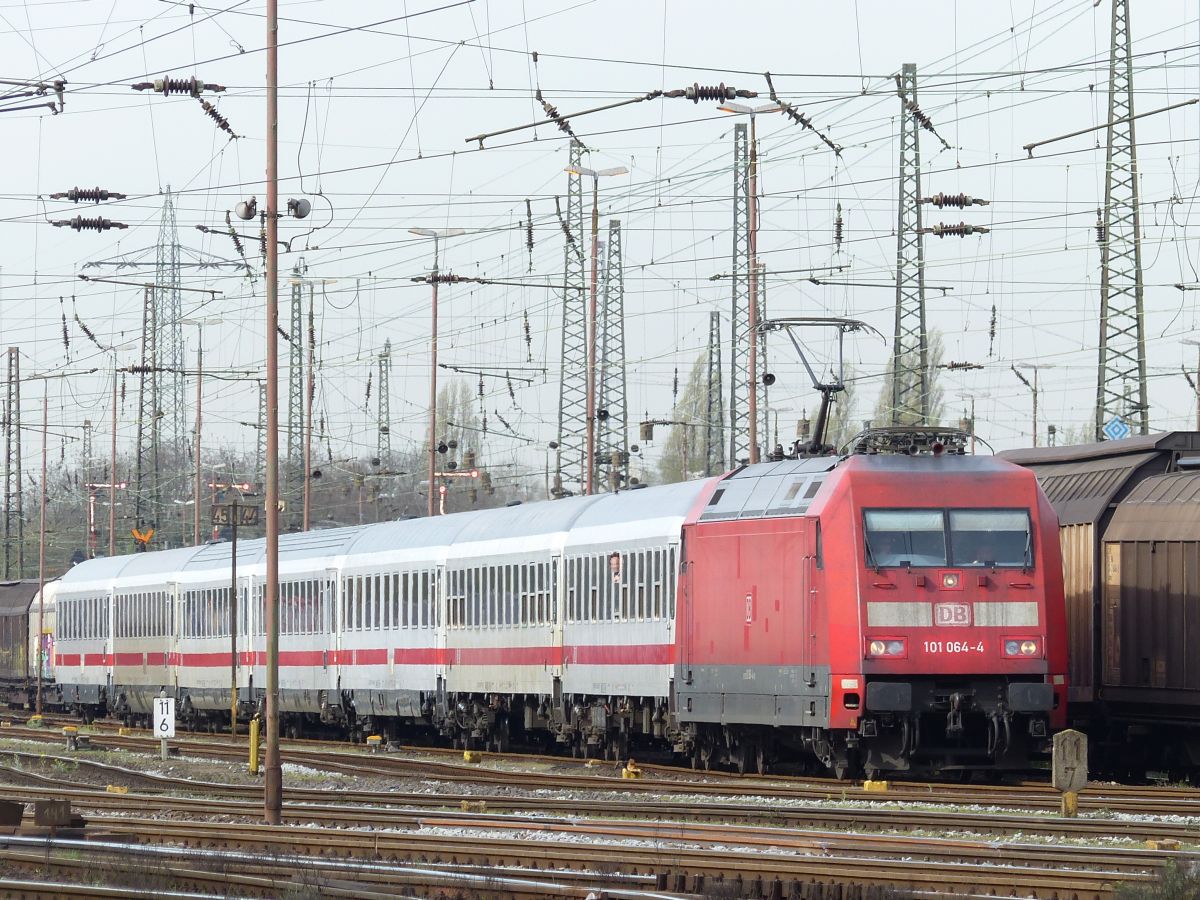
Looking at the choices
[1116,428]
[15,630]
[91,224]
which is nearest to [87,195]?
[91,224]

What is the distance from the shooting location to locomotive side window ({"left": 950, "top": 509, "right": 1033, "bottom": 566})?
77.3 feet

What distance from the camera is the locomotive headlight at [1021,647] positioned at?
76.4 ft

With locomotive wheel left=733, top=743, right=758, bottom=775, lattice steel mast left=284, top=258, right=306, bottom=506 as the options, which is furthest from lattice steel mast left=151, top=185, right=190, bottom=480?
locomotive wheel left=733, top=743, right=758, bottom=775

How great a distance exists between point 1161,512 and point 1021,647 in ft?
11.0

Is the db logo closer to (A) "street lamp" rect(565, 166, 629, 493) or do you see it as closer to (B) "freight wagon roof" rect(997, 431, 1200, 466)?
(B) "freight wagon roof" rect(997, 431, 1200, 466)

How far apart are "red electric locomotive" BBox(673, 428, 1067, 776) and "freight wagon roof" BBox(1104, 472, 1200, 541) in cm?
189

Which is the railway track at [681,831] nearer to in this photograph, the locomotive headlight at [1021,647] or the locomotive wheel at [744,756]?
the locomotive wheel at [744,756]

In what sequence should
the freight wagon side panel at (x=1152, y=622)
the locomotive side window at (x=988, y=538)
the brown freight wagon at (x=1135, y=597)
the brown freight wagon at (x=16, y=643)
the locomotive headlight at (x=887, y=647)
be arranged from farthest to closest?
the brown freight wagon at (x=16, y=643)
the brown freight wagon at (x=1135, y=597)
the freight wagon side panel at (x=1152, y=622)
the locomotive side window at (x=988, y=538)
the locomotive headlight at (x=887, y=647)

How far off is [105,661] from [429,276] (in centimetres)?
1408

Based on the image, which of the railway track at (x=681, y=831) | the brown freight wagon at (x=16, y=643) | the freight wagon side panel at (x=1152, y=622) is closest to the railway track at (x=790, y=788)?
the railway track at (x=681, y=831)

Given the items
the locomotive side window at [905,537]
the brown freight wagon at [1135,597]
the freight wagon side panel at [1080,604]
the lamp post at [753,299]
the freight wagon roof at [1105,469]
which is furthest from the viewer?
the lamp post at [753,299]

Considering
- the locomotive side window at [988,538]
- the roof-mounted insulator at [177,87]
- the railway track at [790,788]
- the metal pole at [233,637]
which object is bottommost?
the railway track at [790,788]

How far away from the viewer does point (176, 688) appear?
→ 49.3 metres

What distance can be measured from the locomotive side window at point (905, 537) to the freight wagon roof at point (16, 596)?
48027 millimetres
